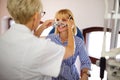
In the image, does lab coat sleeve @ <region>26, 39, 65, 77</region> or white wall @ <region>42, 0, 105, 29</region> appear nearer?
lab coat sleeve @ <region>26, 39, 65, 77</region>

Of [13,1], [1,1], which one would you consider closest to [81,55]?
[13,1]

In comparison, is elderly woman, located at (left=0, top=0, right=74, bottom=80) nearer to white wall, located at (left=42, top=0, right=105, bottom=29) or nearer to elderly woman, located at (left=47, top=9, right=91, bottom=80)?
elderly woman, located at (left=47, top=9, right=91, bottom=80)

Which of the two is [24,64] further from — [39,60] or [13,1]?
[13,1]

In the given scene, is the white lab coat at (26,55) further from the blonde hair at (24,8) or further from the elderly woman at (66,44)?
the elderly woman at (66,44)

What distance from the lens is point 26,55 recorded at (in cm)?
97

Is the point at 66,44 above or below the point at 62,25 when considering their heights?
below

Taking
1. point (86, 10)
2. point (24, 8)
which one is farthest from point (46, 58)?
point (86, 10)

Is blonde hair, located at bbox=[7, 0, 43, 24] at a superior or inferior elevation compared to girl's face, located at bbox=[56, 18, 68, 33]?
superior

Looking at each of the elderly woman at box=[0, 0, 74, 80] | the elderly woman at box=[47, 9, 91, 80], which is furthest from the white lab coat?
the elderly woman at box=[47, 9, 91, 80]

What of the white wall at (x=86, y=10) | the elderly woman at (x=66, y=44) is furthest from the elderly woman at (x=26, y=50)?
the white wall at (x=86, y=10)

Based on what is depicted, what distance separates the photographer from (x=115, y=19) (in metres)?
1.02

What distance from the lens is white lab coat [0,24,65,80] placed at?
974 millimetres

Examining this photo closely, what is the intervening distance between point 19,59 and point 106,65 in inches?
16.2

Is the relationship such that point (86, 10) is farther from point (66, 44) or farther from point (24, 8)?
point (24, 8)
